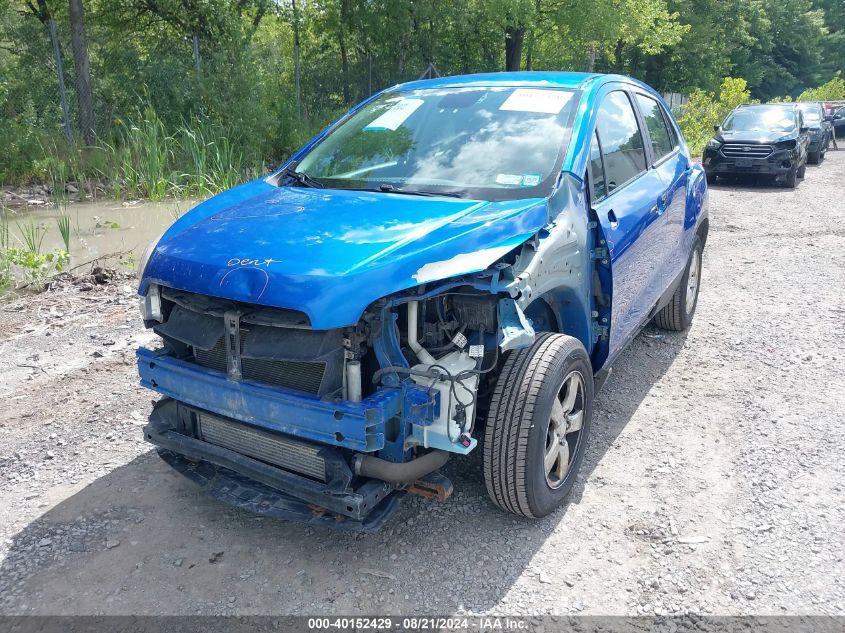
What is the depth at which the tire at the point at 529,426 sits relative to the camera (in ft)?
9.55

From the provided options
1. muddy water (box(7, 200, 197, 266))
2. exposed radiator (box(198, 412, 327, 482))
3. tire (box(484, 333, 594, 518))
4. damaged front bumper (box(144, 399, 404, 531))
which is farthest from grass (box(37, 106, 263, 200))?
tire (box(484, 333, 594, 518))

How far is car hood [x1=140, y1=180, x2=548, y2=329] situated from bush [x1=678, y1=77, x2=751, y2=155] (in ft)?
58.3

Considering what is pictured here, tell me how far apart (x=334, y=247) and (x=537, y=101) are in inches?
69.4

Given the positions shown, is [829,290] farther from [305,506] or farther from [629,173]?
[305,506]

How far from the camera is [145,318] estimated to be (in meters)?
3.19

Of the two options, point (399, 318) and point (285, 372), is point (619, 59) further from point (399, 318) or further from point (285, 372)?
point (285, 372)

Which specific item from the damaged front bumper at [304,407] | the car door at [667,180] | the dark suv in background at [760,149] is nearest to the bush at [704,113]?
the dark suv in background at [760,149]

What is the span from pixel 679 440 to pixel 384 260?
2.30m

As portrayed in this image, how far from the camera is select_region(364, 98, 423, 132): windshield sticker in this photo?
4074 mm

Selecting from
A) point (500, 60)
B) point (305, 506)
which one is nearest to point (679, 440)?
point (305, 506)

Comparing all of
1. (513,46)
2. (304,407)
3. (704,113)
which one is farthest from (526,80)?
(513,46)

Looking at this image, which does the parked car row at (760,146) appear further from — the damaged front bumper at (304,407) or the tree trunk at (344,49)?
the damaged front bumper at (304,407)

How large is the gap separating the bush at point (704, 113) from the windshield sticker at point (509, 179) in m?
17.3

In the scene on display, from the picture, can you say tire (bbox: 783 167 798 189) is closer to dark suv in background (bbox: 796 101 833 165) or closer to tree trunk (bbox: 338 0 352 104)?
dark suv in background (bbox: 796 101 833 165)
